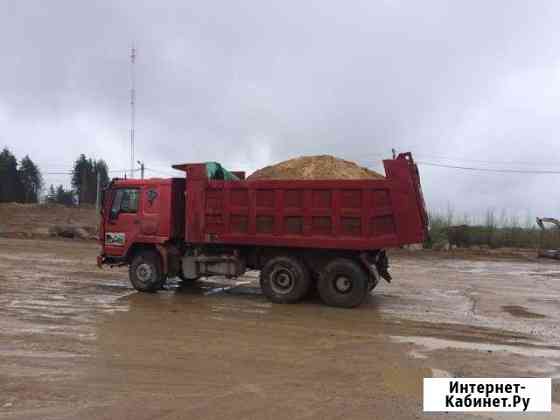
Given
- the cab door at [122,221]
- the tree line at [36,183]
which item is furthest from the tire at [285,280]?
the tree line at [36,183]

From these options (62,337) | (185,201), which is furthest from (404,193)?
(62,337)

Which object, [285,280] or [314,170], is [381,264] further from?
[314,170]

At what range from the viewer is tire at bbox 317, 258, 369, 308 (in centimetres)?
1018

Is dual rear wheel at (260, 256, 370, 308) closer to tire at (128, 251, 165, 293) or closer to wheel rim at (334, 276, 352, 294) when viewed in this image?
wheel rim at (334, 276, 352, 294)

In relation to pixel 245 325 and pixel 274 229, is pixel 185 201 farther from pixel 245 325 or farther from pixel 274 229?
pixel 245 325

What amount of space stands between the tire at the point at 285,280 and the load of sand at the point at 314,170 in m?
15.8

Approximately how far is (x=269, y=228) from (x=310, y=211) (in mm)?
961

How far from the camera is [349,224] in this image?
33.5 feet

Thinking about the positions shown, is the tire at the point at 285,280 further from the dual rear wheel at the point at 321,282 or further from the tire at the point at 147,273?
the tire at the point at 147,273

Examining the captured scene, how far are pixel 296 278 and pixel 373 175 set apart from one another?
1853 cm

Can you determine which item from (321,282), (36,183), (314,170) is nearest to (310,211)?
(321,282)

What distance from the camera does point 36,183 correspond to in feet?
291

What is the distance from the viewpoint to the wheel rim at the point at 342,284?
10320 mm

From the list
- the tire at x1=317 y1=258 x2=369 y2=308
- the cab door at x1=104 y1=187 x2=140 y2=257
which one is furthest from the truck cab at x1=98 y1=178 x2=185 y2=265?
the tire at x1=317 y1=258 x2=369 y2=308
